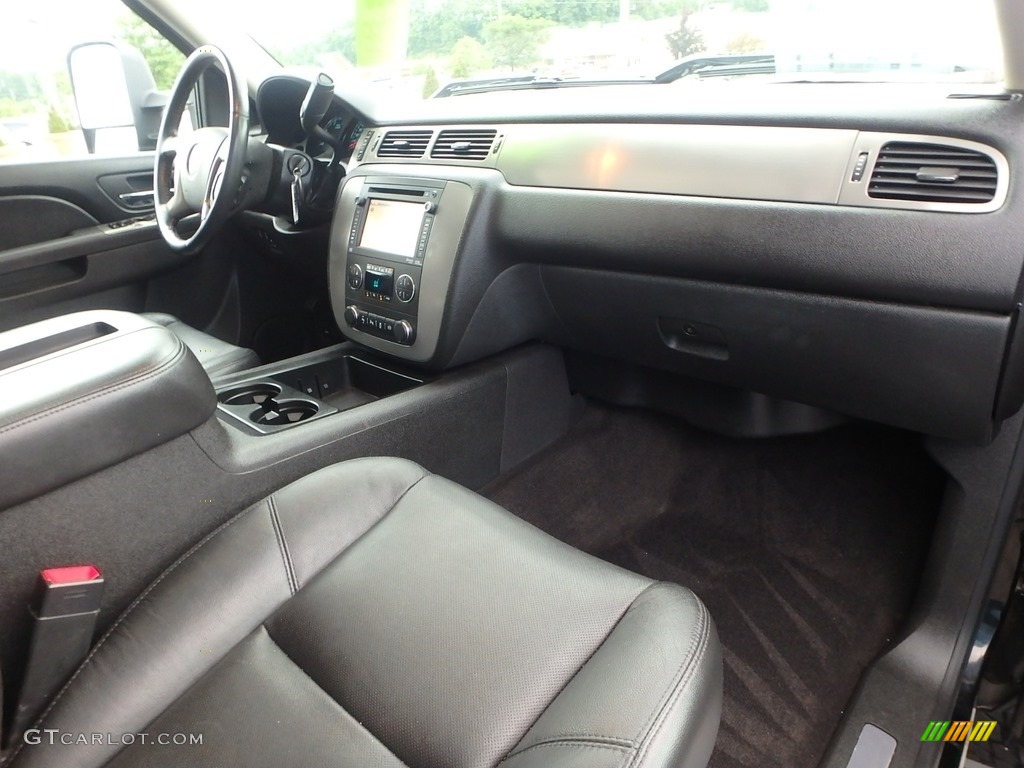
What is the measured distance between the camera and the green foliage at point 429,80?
1796 mm

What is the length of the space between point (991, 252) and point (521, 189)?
A: 0.73 m

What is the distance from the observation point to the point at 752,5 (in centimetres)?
121

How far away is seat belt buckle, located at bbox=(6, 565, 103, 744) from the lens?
785 millimetres

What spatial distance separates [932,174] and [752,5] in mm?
476

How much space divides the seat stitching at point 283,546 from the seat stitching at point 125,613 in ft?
0.15

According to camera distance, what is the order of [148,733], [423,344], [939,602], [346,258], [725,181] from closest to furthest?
[148,733] < [725,181] < [939,602] < [423,344] < [346,258]

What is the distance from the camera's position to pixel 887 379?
1.10 metres

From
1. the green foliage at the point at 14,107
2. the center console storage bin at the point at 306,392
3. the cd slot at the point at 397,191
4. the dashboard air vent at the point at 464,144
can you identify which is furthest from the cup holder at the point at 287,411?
the green foliage at the point at 14,107

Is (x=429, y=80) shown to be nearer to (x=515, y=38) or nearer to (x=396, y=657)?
(x=515, y=38)

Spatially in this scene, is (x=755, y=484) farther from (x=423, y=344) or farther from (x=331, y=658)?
(x=331, y=658)

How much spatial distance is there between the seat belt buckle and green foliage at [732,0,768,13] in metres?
1.24

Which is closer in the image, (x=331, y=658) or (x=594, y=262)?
(x=331, y=658)

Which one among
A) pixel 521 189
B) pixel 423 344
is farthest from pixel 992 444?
pixel 423 344

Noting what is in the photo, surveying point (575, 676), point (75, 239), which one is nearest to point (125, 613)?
point (575, 676)
